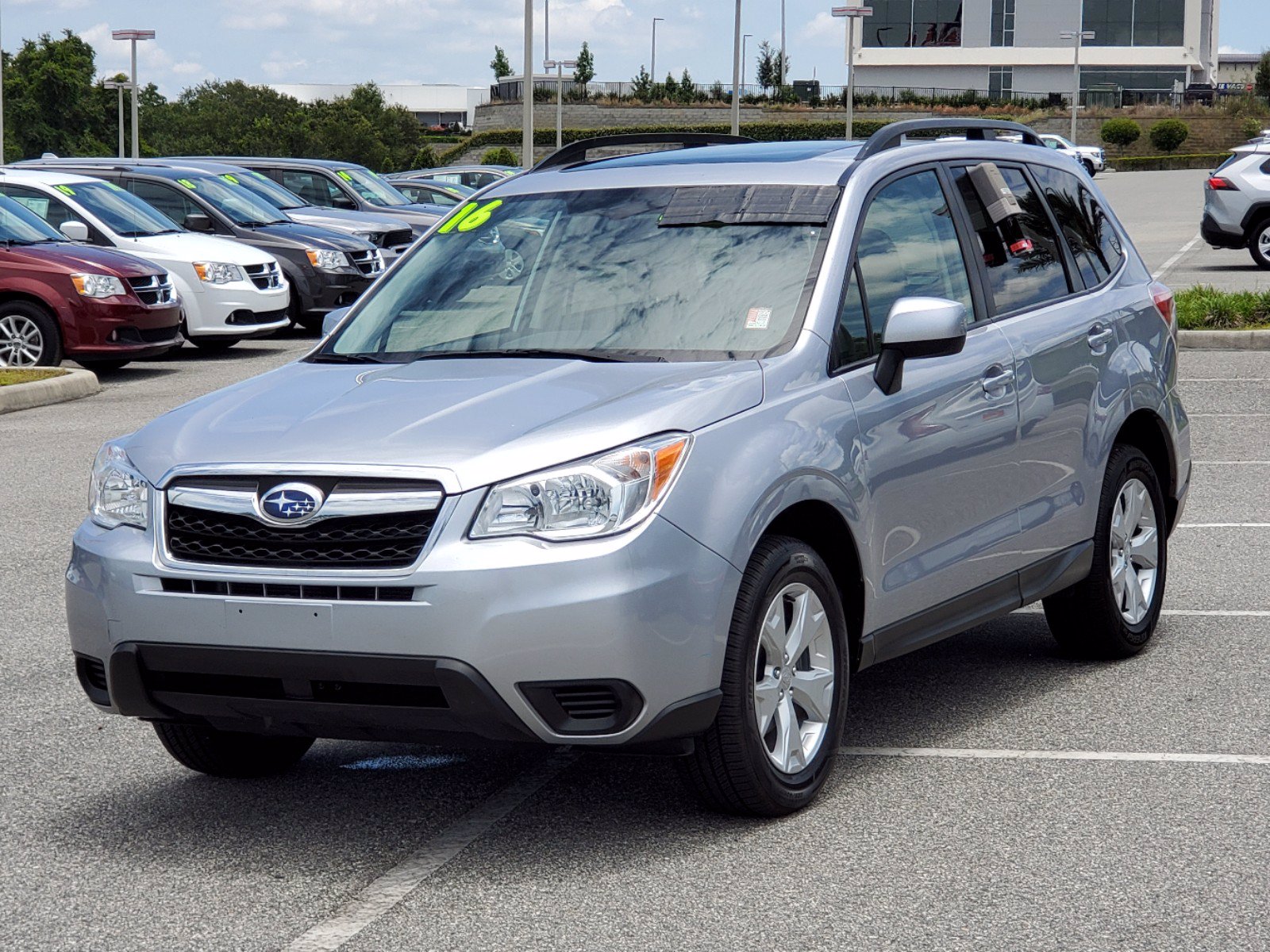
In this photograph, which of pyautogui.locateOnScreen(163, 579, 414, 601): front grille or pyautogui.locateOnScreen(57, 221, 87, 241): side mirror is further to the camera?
pyautogui.locateOnScreen(57, 221, 87, 241): side mirror

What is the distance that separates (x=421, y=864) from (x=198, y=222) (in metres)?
16.8

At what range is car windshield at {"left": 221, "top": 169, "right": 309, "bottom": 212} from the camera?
22.8 m

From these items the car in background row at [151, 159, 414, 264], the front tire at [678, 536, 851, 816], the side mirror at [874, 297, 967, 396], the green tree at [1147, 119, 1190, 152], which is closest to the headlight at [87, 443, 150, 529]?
the front tire at [678, 536, 851, 816]

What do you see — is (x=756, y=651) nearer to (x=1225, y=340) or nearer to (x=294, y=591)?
(x=294, y=591)

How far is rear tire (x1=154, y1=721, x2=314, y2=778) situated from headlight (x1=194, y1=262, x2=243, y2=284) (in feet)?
45.3

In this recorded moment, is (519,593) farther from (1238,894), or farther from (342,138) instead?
(342,138)

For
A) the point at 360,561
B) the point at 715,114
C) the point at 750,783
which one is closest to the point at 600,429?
the point at 360,561

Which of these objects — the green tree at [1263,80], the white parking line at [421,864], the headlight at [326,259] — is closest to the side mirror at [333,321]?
the white parking line at [421,864]

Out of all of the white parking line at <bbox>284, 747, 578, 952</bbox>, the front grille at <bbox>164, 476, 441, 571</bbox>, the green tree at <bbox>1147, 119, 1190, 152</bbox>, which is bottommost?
the white parking line at <bbox>284, 747, 578, 952</bbox>

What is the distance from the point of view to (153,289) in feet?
56.0

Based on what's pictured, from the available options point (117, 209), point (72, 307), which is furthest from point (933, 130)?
point (117, 209)

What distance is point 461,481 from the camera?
4211 millimetres

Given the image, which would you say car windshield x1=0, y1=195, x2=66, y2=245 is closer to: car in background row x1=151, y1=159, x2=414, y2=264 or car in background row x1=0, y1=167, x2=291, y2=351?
car in background row x1=0, y1=167, x2=291, y2=351

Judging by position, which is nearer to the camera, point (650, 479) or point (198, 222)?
point (650, 479)
